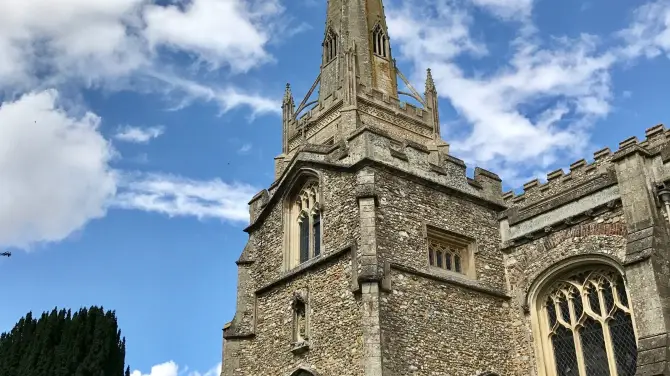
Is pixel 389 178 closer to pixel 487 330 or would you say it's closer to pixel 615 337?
pixel 487 330

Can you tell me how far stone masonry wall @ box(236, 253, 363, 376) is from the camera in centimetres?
1285

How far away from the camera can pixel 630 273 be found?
1205cm

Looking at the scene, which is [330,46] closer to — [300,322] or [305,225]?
[305,225]

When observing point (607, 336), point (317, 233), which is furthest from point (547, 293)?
point (317, 233)

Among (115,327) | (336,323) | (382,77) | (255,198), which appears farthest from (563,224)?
(382,77)

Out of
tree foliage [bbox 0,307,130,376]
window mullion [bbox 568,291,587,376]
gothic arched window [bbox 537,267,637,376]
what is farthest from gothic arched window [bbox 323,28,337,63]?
window mullion [bbox 568,291,587,376]

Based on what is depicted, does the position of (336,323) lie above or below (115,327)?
below

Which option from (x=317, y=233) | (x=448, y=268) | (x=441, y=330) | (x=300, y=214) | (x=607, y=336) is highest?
(x=300, y=214)

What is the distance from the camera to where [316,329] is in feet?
45.2

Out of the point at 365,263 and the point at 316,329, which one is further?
the point at 316,329

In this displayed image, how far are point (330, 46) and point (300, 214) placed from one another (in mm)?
25395

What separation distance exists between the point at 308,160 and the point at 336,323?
3.98 meters

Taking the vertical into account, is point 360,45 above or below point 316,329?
above

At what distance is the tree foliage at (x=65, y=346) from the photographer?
18.6 metres
